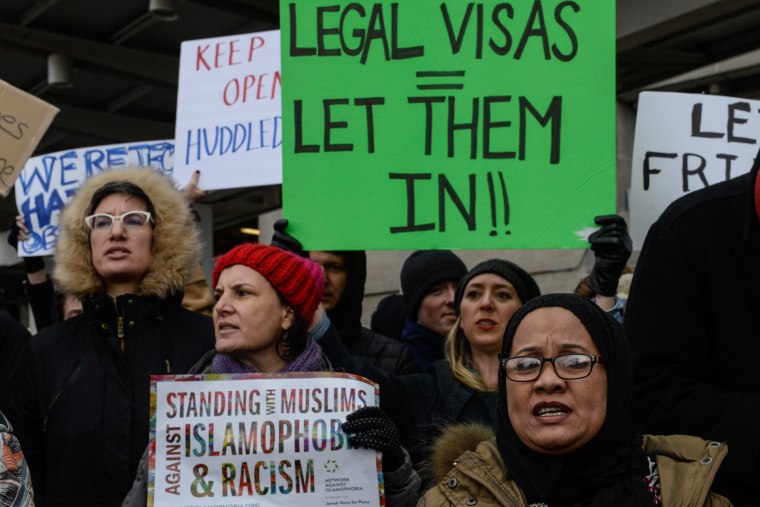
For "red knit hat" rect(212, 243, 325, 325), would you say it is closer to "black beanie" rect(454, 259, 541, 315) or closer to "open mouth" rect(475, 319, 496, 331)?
"open mouth" rect(475, 319, 496, 331)

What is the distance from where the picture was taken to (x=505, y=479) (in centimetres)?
241

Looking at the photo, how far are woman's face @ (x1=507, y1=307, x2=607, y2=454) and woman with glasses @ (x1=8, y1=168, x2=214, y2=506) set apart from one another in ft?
4.71

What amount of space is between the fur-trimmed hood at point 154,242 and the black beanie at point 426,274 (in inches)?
52.6

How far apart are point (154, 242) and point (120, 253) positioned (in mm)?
143

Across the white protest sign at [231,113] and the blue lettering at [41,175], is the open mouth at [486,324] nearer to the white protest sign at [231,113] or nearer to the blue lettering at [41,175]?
the white protest sign at [231,113]

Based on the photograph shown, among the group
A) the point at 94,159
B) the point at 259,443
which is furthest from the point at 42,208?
the point at 259,443

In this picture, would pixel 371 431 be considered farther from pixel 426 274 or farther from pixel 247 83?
pixel 247 83

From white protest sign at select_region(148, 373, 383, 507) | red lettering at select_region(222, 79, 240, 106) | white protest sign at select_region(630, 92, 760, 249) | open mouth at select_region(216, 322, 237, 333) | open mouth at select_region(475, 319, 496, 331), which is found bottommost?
white protest sign at select_region(148, 373, 383, 507)

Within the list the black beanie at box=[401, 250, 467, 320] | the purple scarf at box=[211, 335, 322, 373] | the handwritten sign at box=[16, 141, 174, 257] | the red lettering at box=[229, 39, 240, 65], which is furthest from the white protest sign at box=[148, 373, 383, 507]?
the handwritten sign at box=[16, 141, 174, 257]

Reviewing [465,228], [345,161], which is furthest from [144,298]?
[465,228]

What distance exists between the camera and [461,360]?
3930 millimetres

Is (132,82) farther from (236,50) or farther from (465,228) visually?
(465,228)

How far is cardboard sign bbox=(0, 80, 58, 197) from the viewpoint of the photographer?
414cm

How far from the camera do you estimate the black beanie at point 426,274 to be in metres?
4.95
